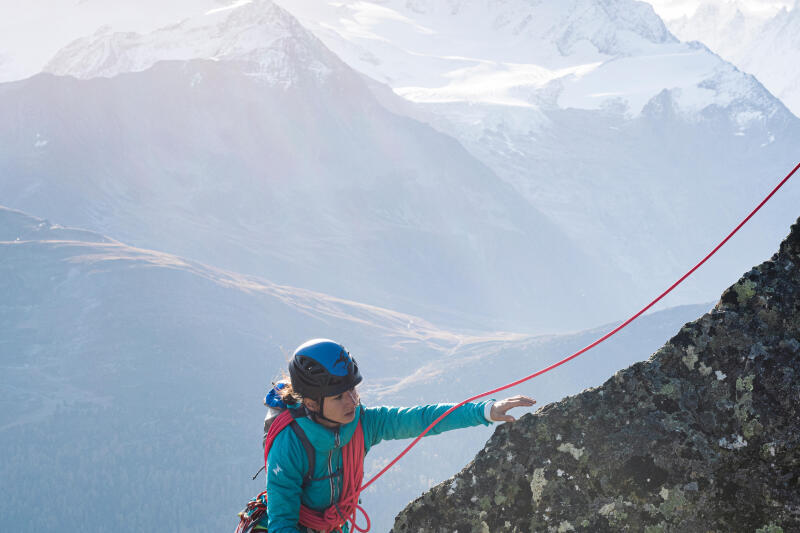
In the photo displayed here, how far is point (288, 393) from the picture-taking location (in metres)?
5.96

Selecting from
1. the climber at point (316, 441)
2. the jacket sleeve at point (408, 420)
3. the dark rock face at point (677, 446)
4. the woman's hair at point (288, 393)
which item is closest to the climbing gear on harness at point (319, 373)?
the climber at point (316, 441)

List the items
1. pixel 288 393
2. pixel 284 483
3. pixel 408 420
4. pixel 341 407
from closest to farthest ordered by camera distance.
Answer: pixel 284 483
pixel 341 407
pixel 288 393
pixel 408 420

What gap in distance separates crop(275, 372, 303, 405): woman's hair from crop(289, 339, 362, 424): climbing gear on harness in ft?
0.36

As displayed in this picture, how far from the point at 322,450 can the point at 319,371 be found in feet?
2.01

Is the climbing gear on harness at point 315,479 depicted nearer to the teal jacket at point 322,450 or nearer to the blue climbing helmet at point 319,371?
the teal jacket at point 322,450

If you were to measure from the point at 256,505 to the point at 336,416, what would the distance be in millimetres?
1117

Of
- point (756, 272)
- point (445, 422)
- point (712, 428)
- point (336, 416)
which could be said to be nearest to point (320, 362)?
point (336, 416)

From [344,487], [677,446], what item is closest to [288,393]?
[344,487]

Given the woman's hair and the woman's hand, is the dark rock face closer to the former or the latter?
the woman's hand

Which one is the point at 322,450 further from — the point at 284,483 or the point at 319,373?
the point at 319,373

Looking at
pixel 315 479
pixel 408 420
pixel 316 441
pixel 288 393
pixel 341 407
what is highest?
pixel 288 393

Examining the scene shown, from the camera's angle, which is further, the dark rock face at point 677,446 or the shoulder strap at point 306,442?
the shoulder strap at point 306,442

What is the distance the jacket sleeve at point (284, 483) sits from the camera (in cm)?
546

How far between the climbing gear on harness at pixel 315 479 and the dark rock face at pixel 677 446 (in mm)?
615
